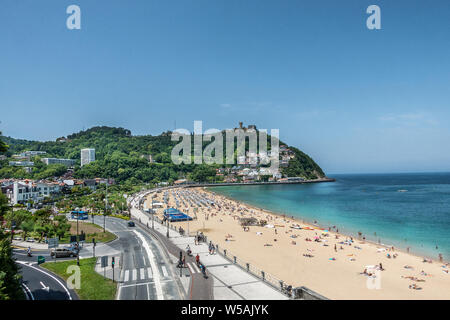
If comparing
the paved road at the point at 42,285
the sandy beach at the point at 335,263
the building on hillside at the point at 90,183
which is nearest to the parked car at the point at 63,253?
the paved road at the point at 42,285

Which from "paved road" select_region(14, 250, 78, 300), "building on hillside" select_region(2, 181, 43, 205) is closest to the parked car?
"paved road" select_region(14, 250, 78, 300)

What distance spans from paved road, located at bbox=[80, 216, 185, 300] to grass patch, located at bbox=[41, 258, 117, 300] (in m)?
0.61

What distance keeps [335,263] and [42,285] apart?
79.9 ft

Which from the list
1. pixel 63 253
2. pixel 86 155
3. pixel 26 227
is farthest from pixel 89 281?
pixel 86 155

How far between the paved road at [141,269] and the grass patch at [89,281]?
0.61 m

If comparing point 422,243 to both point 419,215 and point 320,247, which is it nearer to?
point 320,247

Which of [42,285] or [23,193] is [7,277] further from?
[23,193]

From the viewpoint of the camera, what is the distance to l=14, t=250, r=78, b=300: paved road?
50.0ft

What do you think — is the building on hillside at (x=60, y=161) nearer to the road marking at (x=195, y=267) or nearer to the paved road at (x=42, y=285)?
the paved road at (x=42, y=285)

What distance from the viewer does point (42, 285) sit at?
16.8 metres

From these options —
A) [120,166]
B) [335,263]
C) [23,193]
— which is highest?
[120,166]

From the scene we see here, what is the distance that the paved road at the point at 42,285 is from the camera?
15.2 metres

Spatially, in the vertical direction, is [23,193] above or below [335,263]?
above
